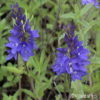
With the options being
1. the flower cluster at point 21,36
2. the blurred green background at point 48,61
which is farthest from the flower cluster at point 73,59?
the flower cluster at point 21,36

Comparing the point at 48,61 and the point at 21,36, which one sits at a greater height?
the point at 21,36

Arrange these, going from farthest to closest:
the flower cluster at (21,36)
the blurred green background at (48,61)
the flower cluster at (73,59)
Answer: the blurred green background at (48,61) < the flower cluster at (21,36) < the flower cluster at (73,59)

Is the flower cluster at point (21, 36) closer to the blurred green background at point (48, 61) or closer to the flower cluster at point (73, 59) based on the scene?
the blurred green background at point (48, 61)

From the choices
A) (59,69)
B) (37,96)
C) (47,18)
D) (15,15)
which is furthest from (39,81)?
Result: (47,18)

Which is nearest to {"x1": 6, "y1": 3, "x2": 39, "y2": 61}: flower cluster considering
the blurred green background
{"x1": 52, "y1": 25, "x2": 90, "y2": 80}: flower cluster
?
the blurred green background

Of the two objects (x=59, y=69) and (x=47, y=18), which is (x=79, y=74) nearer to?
(x=59, y=69)

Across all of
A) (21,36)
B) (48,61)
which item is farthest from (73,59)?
(48,61)

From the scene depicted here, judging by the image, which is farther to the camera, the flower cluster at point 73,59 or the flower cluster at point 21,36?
the flower cluster at point 21,36

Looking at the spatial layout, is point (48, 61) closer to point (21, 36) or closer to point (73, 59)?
point (21, 36)

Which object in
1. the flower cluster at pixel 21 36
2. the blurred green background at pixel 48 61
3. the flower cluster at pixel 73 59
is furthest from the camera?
the blurred green background at pixel 48 61

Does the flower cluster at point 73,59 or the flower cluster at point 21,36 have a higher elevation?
the flower cluster at point 21,36
